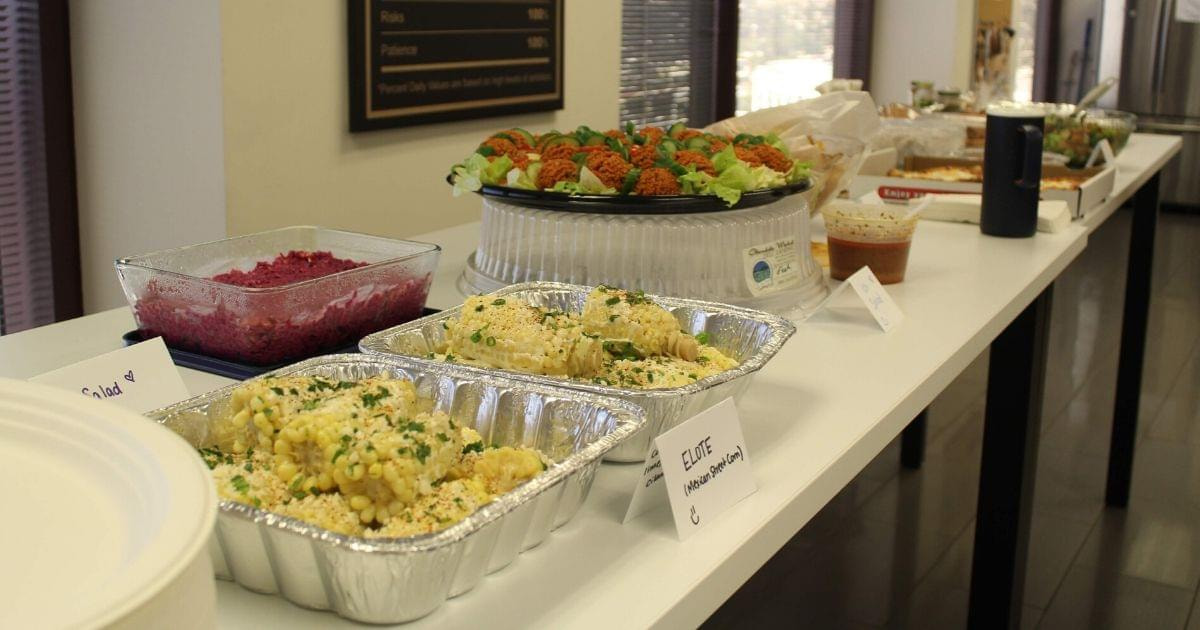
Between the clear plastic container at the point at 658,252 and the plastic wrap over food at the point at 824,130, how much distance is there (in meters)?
0.37

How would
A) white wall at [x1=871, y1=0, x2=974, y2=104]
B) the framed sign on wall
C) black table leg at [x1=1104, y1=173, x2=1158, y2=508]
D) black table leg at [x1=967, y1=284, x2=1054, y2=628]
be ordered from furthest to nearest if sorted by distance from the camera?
white wall at [x1=871, y1=0, x2=974, y2=104] < black table leg at [x1=1104, y1=173, x2=1158, y2=508] < the framed sign on wall < black table leg at [x1=967, y1=284, x2=1054, y2=628]

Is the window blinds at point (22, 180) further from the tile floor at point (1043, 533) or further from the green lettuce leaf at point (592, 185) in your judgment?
the tile floor at point (1043, 533)

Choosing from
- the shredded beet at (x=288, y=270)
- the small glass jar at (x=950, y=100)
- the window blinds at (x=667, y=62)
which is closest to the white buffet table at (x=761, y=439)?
the shredded beet at (x=288, y=270)

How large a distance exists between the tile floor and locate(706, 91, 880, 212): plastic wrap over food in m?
0.87

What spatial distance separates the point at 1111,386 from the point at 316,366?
346cm

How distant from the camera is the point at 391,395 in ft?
2.79

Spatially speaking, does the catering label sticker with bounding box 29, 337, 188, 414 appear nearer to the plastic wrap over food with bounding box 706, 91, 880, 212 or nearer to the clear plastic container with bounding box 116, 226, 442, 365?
the clear plastic container with bounding box 116, 226, 442, 365

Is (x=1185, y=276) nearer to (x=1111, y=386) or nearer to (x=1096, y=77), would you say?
(x=1111, y=386)

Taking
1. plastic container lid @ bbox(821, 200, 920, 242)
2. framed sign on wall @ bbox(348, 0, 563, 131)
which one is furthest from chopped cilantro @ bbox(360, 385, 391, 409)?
framed sign on wall @ bbox(348, 0, 563, 131)

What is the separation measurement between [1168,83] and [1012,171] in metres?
6.08

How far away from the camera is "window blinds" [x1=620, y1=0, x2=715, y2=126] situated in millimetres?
4340

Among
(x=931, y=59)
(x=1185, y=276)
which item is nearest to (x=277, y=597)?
(x=1185, y=276)

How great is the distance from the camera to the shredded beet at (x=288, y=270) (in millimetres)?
1270

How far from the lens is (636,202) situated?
1451 millimetres
